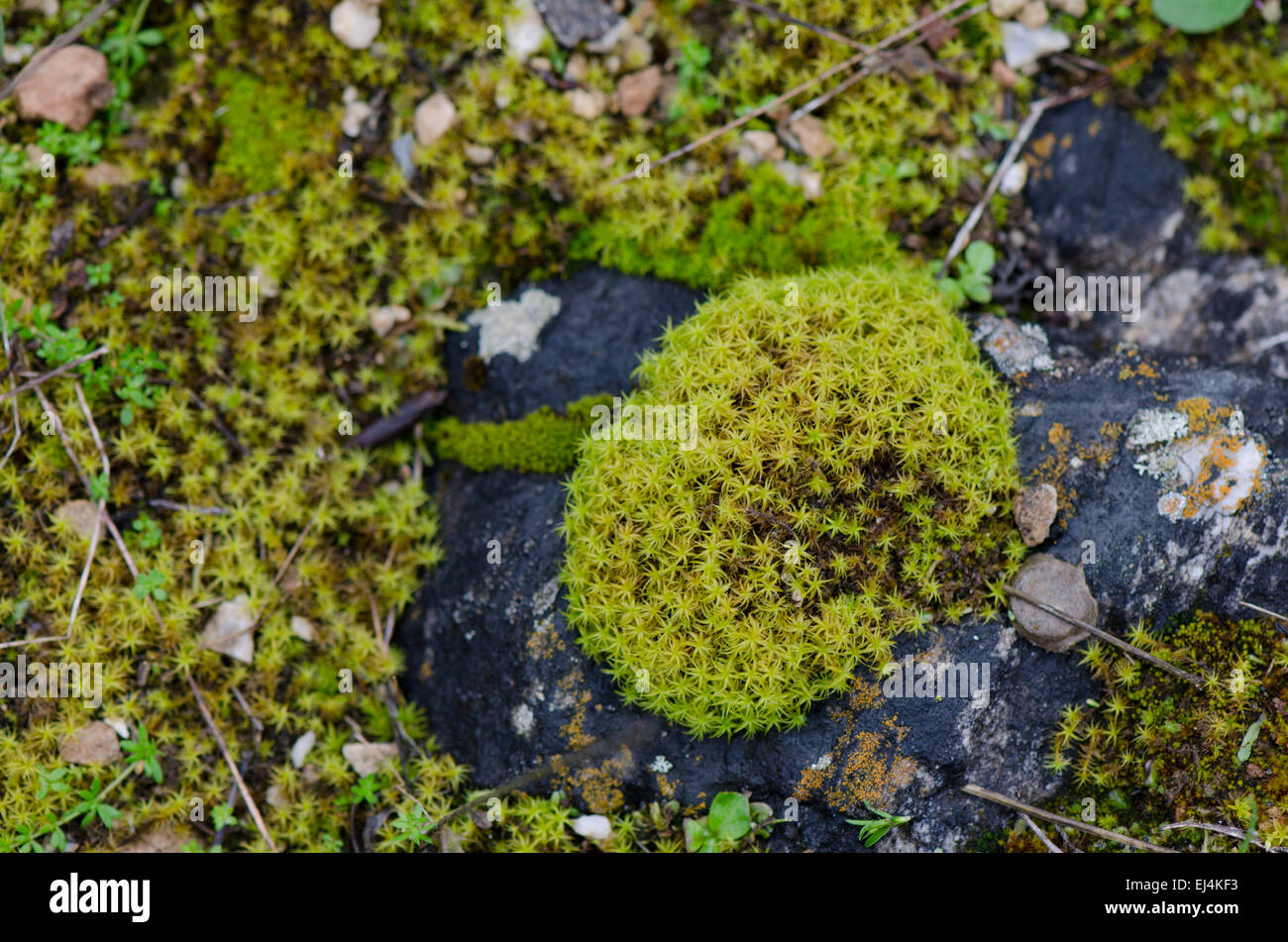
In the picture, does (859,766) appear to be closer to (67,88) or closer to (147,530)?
(147,530)

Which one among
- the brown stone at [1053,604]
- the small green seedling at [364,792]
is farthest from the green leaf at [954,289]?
the small green seedling at [364,792]

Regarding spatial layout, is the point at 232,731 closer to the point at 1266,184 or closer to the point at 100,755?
the point at 100,755

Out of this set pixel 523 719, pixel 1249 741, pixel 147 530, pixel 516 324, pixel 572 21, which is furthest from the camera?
pixel 572 21

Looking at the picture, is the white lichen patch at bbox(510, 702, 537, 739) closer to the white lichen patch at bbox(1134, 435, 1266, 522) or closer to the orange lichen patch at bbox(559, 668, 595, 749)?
the orange lichen patch at bbox(559, 668, 595, 749)

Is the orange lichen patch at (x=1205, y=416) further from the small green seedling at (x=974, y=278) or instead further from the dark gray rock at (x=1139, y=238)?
the small green seedling at (x=974, y=278)

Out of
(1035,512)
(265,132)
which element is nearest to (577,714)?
(1035,512)
